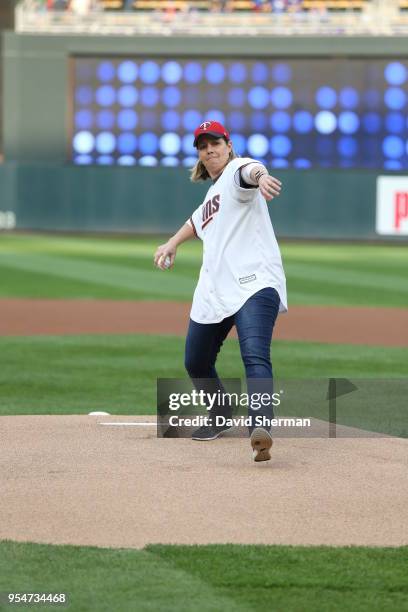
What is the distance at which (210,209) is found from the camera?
263 inches

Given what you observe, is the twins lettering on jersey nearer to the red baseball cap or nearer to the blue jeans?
the red baseball cap

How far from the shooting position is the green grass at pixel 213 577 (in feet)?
13.9

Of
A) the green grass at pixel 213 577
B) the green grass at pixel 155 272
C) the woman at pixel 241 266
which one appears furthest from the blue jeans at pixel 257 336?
the green grass at pixel 155 272

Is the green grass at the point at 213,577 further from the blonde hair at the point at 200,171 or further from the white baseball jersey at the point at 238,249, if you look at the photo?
the blonde hair at the point at 200,171

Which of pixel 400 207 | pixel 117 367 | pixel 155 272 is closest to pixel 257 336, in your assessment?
pixel 117 367

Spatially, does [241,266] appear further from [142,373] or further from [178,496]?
[142,373]

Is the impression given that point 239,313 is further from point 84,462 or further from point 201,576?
point 201,576

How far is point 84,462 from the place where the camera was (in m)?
6.55

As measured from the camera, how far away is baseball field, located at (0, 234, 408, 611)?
4465 millimetres

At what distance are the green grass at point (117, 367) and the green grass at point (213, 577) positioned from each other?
153 inches

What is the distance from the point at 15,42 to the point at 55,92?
1.74 metres

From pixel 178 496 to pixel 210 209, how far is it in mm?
1578

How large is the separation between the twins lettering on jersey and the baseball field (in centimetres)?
116

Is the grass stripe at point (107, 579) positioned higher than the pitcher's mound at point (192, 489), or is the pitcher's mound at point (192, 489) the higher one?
the grass stripe at point (107, 579)
